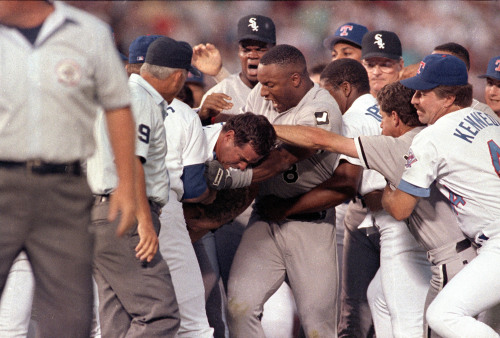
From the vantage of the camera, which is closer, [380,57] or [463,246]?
[463,246]

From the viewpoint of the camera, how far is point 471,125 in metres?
3.22

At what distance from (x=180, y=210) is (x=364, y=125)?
125 cm

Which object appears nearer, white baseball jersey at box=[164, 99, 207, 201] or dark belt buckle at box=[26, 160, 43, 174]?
dark belt buckle at box=[26, 160, 43, 174]

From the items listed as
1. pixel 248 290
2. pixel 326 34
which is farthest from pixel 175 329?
pixel 326 34

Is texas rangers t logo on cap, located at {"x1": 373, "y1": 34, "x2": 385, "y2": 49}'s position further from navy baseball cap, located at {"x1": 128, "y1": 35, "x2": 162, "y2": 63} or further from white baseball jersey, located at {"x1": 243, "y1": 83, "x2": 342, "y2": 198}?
navy baseball cap, located at {"x1": 128, "y1": 35, "x2": 162, "y2": 63}

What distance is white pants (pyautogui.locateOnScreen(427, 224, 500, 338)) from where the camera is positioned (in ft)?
10.0

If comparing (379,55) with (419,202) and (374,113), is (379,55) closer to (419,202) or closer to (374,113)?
(374,113)

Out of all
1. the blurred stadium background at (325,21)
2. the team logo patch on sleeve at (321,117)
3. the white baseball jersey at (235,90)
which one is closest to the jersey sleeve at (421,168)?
the team logo patch on sleeve at (321,117)

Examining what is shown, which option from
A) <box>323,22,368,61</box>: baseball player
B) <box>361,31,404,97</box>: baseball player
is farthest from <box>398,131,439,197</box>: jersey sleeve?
<box>323,22,368,61</box>: baseball player

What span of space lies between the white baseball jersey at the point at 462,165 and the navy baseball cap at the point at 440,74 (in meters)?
0.20

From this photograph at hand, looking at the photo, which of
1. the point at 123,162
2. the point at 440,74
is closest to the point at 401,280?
the point at 440,74

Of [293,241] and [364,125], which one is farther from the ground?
[364,125]

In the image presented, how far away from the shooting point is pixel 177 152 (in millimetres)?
3396

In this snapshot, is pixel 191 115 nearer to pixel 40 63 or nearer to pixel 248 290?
pixel 248 290
